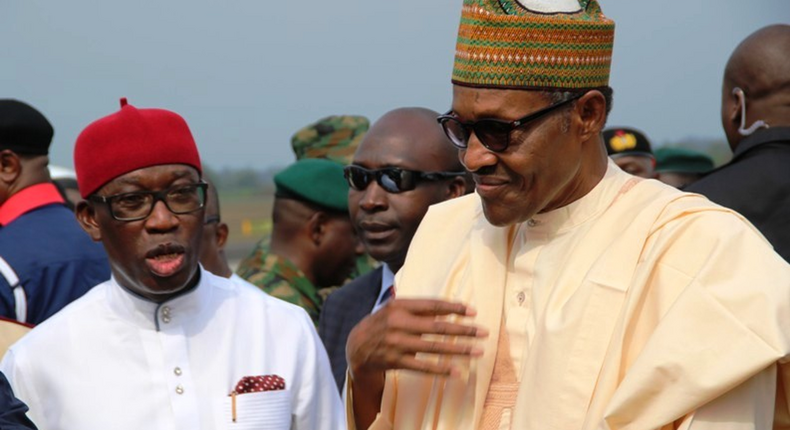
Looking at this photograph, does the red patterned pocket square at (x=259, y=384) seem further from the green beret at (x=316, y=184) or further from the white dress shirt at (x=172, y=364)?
the green beret at (x=316, y=184)

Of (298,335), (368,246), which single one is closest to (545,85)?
(298,335)

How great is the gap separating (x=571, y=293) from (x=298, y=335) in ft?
4.03

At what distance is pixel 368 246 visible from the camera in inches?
212

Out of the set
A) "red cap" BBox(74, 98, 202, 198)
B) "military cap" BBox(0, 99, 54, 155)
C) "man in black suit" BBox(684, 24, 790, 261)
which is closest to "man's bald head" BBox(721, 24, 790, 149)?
"man in black suit" BBox(684, 24, 790, 261)

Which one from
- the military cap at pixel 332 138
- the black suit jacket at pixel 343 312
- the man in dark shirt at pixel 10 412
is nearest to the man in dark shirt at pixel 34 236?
the black suit jacket at pixel 343 312

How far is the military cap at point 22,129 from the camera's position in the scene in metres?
5.87

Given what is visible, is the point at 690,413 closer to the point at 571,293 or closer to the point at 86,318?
the point at 571,293

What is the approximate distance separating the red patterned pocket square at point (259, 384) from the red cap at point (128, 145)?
78cm

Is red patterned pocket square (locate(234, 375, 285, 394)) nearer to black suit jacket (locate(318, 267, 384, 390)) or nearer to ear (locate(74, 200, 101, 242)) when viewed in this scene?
ear (locate(74, 200, 101, 242))

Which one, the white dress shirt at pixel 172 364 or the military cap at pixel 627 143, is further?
the military cap at pixel 627 143

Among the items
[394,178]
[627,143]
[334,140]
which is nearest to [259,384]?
[394,178]

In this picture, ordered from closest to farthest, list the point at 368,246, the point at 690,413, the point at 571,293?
the point at 690,413 → the point at 571,293 → the point at 368,246

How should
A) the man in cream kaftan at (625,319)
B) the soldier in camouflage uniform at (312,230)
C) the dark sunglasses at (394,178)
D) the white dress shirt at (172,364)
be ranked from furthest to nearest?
the soldier in camouflage uniform at (312,230), the dark sunglasses at (394,178), the white dress shirt at (172,364), the man in cream kaftan at (625,319)

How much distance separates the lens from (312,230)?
685 centimetres
